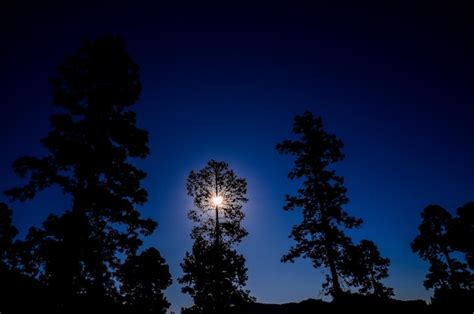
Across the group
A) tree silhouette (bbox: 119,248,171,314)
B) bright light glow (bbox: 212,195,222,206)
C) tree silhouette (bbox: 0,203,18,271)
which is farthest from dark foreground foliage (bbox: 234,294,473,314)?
tree silhouette (bbox: 0,203,18,271)

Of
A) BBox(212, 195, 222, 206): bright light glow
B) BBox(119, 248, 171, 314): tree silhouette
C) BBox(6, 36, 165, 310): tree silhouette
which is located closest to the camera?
BBox(6, 36, 165, 310): tree silhouette

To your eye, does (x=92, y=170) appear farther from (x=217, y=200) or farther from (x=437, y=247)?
(x=437, y=247)

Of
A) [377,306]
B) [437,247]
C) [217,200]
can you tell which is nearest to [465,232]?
[437,247]

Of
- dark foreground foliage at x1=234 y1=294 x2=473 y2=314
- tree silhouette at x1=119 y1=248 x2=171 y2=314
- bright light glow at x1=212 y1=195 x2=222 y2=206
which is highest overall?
bright light glow at x1=212 y1=195 x2=222 y2=206

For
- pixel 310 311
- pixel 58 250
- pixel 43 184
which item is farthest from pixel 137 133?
pixel 310 311

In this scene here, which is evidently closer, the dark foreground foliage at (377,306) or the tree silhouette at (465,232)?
the dark foreground foliage at (377,306)

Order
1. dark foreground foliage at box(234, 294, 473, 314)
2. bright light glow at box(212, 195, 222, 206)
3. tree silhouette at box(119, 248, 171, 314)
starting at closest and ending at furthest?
1. dark foreground foliage at box(234, 294, 473, 314)
2. bright light glow at box(212, 195, 222, 206)
3. tree silhouette at box(119, 248, 171, 314)

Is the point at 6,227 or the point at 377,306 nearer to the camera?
the point at 377,306

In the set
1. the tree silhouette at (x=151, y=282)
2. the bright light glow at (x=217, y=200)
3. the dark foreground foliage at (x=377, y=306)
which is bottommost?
the dark foreground foliage at (x=377, y=306)

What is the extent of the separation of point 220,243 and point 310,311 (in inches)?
339

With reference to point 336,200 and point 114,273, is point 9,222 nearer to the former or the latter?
point 114,273

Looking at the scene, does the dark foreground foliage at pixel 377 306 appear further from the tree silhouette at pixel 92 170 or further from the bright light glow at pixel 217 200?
the tree silhouette at pixel 92 170

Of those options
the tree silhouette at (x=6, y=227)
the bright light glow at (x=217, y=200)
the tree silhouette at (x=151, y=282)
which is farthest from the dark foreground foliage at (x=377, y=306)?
the tree silhouette at (x=6, y=227)

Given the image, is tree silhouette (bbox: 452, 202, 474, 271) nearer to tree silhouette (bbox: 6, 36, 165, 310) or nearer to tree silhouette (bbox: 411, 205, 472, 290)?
tree silhouette (bbox: 411, 205, 472, 290)
